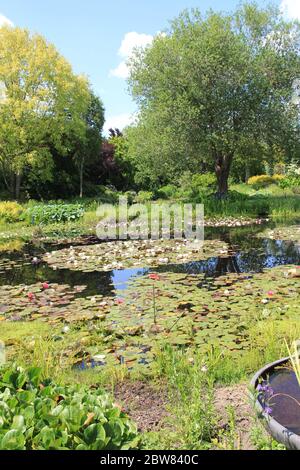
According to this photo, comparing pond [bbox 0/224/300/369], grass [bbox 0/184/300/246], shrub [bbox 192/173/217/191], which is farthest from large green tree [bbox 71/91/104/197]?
pond [bbox 0/224/300/369]

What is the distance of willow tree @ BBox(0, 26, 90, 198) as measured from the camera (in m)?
22.1

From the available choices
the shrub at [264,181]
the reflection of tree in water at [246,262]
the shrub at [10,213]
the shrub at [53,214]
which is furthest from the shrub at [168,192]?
the reflection of tree in water at [246,262]

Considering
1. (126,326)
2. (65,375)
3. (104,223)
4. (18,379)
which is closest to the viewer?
(18,379)

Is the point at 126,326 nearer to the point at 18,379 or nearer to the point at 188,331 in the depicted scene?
the point at 188,331

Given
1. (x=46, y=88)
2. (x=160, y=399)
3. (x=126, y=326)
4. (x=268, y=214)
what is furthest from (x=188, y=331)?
(x=46, y=88)

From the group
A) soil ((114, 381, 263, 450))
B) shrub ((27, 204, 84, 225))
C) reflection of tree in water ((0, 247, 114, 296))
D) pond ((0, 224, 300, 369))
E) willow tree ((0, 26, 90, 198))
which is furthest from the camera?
willow tree ((0, 26, 90, 198))

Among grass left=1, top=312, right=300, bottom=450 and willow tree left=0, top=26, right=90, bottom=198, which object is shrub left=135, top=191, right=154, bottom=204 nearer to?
willow tree left=0, top=26, right=90, bottom=198

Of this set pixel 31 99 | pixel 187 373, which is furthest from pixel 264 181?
pixel 187 373

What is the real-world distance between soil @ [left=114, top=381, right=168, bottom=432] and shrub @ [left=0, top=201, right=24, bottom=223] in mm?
14202

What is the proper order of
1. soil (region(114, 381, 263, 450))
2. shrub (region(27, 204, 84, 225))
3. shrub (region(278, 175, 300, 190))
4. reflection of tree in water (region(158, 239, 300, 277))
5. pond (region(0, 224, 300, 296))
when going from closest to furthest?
soil (region(114, 381, 263, 450)) < pond (region(0, 224, 300, 296)) < reflection of tree in water (region(158, 239, 300, 277)) < shrub (region(27, 204, 84, 225)) < shrub (region(278, 175, 300, 190))

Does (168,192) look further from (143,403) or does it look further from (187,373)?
(143,403)

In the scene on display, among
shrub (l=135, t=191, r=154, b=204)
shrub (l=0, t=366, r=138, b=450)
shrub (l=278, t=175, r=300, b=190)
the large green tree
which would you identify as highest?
the large green tree

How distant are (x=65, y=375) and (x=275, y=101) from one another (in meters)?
17.7

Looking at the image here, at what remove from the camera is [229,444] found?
2.45m
